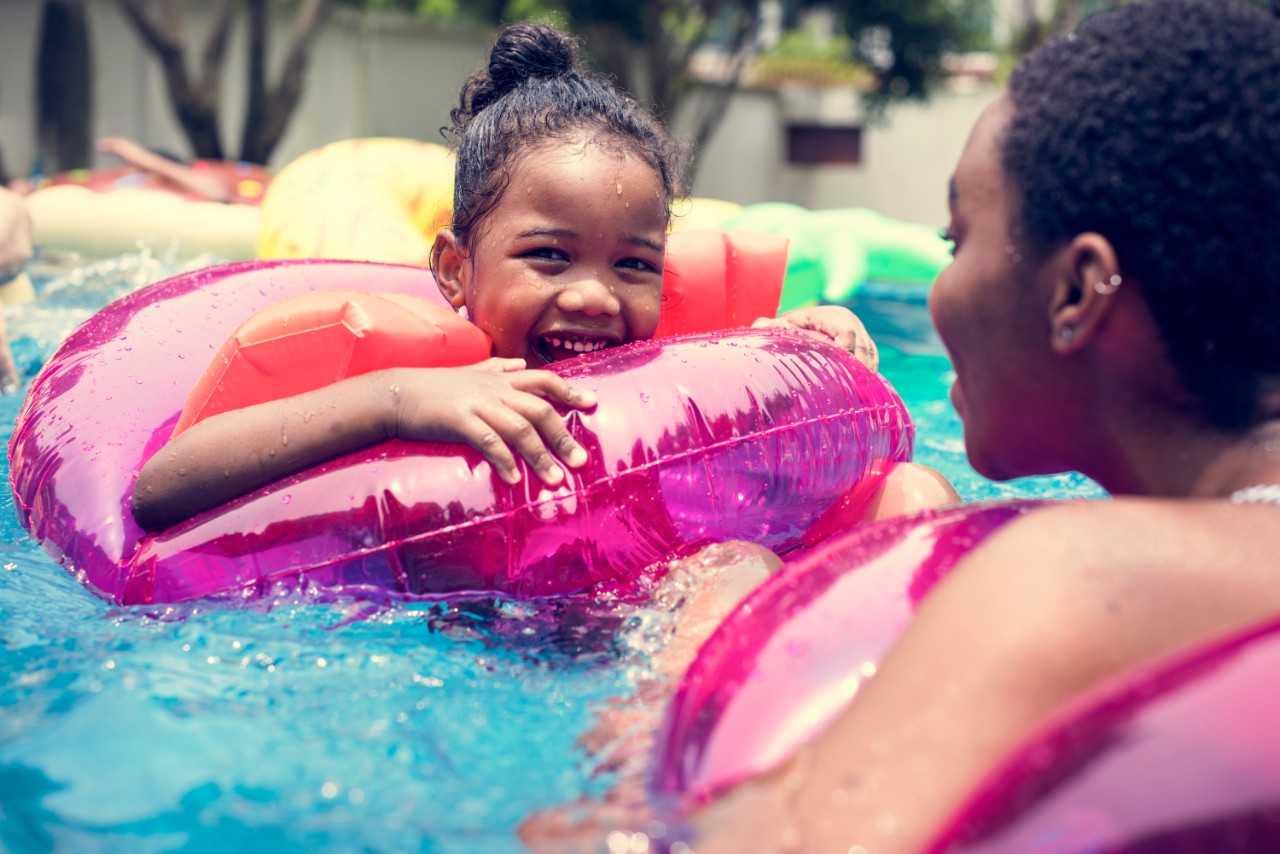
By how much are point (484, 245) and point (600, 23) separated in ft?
39.6

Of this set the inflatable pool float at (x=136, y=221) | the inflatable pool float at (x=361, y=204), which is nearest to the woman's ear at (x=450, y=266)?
the inflatable pool float at (x=361, y=204)

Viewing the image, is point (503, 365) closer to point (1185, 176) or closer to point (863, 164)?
point (1185, 176)

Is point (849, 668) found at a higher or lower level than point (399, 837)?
higher

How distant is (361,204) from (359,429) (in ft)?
14.3

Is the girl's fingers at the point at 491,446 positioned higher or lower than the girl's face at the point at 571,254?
lower

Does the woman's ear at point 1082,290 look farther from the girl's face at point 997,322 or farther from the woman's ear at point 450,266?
the woman's ear at point 450,266

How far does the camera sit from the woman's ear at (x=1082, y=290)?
1619mm

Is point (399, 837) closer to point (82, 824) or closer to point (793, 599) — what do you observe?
point (82, 824)

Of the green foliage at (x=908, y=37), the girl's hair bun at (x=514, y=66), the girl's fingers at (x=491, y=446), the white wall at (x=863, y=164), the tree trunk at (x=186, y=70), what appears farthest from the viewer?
the white wall at (x=863, y=164)

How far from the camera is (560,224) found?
9.77ft

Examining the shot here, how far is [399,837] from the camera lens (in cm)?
166

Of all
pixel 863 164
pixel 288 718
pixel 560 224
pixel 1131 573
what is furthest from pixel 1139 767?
pixel 863 164

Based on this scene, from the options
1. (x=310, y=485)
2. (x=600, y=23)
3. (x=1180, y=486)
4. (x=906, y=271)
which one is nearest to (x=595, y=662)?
(x=310, y=485)

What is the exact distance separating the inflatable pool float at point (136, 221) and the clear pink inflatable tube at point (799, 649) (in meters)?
6.77
